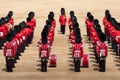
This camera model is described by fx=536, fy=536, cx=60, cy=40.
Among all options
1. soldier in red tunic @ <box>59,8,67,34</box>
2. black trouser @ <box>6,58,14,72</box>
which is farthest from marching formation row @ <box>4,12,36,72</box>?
soldier in red tunic @ <box>59,8,67,34</box>

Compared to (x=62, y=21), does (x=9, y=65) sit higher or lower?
lower

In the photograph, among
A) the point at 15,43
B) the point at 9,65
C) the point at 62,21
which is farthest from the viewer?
the point at 62,21

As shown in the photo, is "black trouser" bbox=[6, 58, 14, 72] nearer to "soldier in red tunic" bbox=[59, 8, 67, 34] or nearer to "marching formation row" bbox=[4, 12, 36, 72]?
"marching formation row" bbox=[4, 12, 36, 72]

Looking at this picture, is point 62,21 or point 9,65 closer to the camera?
point 9,65

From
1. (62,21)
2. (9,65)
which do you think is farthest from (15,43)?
(62,21)

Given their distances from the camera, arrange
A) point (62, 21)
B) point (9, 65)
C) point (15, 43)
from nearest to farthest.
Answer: point (9, 65) < point (15, 43) < point (62, 21)

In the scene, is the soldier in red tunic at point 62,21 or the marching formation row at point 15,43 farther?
the soldier in red tunic at point 62,21

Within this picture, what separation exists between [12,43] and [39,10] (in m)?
27.0

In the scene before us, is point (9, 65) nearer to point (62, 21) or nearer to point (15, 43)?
point (15, 43)

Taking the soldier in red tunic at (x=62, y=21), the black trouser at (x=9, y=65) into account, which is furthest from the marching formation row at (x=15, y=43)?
the soldier in red tunic at (x=62, y=21)

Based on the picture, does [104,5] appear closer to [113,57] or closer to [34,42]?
[34,42]

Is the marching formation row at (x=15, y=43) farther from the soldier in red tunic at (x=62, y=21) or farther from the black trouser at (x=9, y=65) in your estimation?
the soldier in red tunic at (x=62, y=21)

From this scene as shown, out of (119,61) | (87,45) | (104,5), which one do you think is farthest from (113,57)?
(104,5)

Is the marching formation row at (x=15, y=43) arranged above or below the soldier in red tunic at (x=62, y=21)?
below
